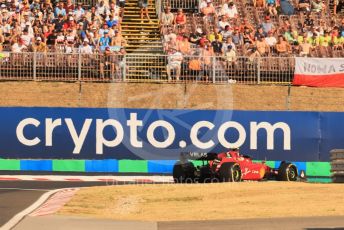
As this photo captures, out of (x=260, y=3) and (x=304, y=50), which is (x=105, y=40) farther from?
(x=304, y=50)

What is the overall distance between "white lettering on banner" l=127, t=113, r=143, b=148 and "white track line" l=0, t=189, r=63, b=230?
24.6ft

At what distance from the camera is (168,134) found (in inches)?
1258

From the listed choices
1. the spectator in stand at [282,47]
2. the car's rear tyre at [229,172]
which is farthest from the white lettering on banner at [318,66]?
the car's rear tyre at [229,172]

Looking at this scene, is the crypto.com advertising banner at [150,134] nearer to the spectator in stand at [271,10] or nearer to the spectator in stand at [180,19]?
the spectator in stand at [180,19]

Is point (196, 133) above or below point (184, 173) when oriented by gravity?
above

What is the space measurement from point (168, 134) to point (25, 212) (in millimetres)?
13008

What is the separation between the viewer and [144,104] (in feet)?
107

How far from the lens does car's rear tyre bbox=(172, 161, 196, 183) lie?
88.7ft

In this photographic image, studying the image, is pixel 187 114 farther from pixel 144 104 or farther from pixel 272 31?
pixel 272 31

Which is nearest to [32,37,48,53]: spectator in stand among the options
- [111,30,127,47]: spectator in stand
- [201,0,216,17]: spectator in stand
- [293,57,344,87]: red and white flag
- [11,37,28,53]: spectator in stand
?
[11,37,28,53]: spectator in stand

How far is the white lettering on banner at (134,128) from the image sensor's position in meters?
31.8

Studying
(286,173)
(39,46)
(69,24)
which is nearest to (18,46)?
(39,46)

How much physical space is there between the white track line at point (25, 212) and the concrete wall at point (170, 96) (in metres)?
8.58

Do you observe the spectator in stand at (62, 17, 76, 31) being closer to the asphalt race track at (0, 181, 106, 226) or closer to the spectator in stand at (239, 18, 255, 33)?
the spectator in stand at (239, 18, 255, 33)
